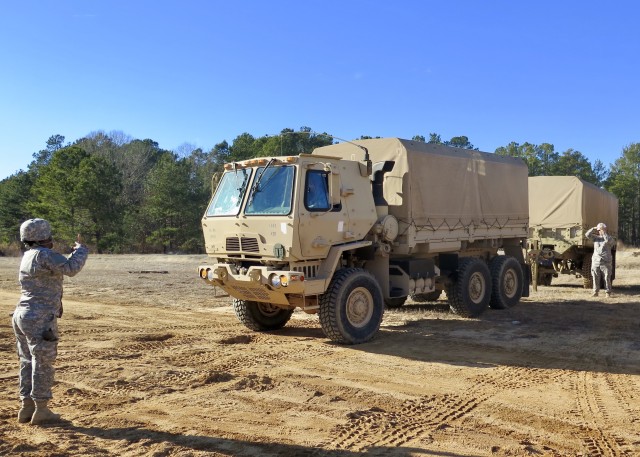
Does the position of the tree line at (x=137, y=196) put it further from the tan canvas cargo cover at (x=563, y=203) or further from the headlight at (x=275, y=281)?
the headlight at (x=275, y=281)

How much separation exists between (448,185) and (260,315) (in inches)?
169

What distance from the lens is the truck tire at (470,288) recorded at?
1170cm

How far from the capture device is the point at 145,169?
54.6 m

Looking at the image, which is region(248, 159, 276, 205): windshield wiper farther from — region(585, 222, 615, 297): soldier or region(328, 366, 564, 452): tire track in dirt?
region(585, 222, 615, 297): soldier

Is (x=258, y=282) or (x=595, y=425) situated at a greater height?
(x=258, y=282)

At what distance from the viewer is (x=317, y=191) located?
879 cm

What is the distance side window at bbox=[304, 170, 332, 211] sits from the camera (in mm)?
8617

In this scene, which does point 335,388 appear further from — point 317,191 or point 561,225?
point 561,225

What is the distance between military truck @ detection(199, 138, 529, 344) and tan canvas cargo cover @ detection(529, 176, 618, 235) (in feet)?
14.6

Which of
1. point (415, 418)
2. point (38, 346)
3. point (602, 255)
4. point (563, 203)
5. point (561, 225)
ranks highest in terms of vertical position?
point (563, 203)

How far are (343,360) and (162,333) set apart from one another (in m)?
3.28

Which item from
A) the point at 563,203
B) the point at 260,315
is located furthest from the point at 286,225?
the point at 563,203

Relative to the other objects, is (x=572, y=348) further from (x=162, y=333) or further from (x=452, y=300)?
(x=162, y=333)

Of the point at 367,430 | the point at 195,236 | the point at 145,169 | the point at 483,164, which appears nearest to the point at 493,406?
the point at 367,430
